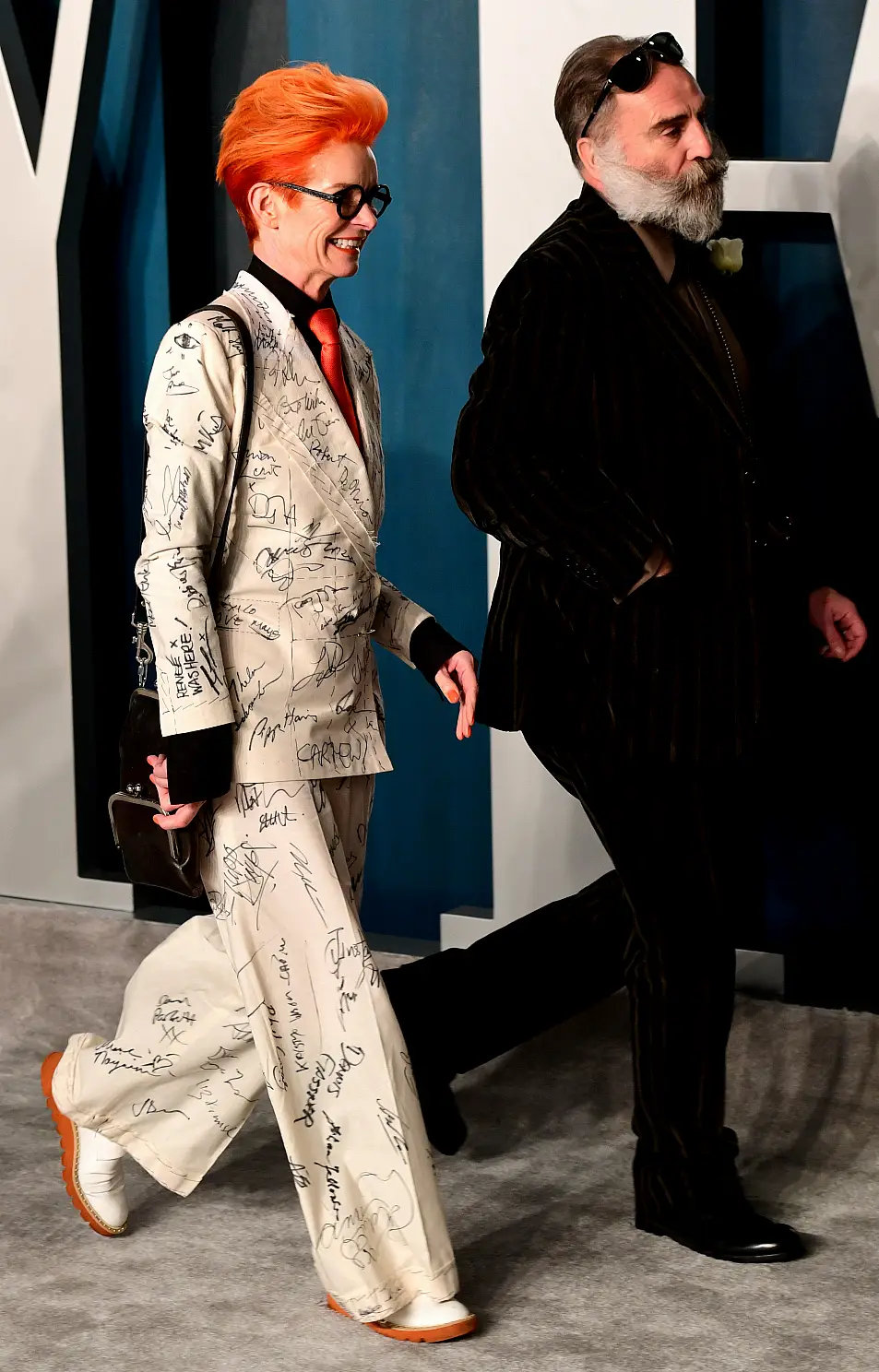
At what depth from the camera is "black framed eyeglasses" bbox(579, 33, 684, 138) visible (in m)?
2.41

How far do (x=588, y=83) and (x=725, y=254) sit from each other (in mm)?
330

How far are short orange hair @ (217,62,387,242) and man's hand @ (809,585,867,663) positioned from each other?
3.18 feet

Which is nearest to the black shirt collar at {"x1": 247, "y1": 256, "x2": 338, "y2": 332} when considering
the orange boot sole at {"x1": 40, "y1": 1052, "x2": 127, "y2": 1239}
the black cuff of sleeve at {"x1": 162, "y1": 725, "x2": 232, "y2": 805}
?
the black cuff of sleeve at {"x1": 162, "y1": 725, "x2": 232, "y2": 805}

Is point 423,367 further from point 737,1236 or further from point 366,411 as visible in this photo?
point 737,1236

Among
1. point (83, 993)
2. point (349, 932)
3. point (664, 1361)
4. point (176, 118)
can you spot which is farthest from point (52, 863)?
point (664, 1361)

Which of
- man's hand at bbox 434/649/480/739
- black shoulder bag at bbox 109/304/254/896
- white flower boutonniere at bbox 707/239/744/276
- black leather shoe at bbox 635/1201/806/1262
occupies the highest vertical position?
white flower boutonniere at bbox 707/239/744/276

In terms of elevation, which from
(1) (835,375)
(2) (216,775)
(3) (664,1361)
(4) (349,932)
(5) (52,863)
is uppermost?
(1) (835,375)

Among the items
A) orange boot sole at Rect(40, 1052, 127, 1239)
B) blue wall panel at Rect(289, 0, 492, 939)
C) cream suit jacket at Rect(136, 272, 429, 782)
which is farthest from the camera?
blue wall panel at Rect(289, 0, 492, 939)

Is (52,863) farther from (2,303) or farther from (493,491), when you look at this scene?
(493,491)

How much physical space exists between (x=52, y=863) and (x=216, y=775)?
1991 millimetres

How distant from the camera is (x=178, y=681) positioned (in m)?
2.28

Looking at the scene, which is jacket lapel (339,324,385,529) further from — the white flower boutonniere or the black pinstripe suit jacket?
the white flower boutonniere

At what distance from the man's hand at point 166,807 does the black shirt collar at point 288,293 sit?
2.07 ft

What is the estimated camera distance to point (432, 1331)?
7.64ft
